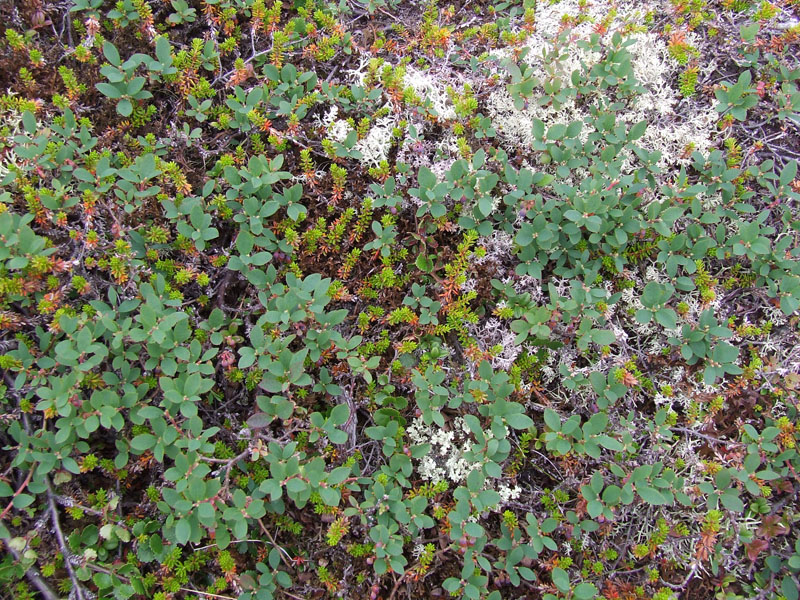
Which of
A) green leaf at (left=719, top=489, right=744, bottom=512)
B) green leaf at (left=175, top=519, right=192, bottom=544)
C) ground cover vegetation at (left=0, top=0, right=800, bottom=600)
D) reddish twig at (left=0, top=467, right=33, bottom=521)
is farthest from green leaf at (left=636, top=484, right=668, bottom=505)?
reddish twig at (left=0, top=467, right=33, bottom=521)

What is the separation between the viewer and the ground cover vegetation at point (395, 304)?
2.68 metres

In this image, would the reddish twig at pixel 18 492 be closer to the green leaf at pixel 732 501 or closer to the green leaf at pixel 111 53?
the green leaf at pixel 111 53

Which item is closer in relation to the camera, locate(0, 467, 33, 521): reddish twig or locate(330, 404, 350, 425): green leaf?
locate(0, 467, 33, 521): reddish twig

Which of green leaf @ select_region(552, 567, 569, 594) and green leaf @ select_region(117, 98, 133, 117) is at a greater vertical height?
green leaf @ select_region(117, 98, 133, 117)

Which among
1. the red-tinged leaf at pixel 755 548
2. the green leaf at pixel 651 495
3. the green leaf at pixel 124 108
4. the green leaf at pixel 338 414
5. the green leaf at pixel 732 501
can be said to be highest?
the green leaf at pixel 124 108

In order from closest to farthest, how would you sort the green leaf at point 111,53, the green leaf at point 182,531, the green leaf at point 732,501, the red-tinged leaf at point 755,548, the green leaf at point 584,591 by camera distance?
the green leaf at point 182,531
the green leaf at point 584,591
the green leaf at point 732,501
the red-tinged leaf at point 755,548
the green leaf at point 111,53

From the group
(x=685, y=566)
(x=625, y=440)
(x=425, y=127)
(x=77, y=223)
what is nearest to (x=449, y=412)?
(x=625, y=440)

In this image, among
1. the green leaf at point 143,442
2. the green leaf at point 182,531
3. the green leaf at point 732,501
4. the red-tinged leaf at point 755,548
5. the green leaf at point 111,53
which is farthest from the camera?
the green leaf at point 111,53

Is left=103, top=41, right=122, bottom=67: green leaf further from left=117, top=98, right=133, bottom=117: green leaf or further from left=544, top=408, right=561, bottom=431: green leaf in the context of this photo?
left=544, top=408, right=561, bottom=431: green leaf

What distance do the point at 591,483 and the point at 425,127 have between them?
7.51 feet

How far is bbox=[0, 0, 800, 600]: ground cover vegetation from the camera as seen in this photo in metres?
2.68

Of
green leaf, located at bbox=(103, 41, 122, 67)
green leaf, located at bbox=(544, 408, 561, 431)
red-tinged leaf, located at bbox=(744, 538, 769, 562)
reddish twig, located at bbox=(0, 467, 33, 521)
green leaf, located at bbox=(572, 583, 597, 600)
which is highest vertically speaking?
green leaf, located at bbox=(103, 41, 122, 67)

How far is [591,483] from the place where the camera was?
9.07ft

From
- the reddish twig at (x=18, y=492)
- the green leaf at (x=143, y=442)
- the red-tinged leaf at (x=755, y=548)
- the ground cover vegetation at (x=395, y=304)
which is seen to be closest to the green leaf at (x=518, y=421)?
the ground cover vegetation at (x=395, y=304)
